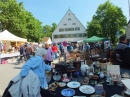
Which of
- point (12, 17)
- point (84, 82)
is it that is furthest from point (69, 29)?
point (84, 82)

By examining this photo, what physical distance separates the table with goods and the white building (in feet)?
129

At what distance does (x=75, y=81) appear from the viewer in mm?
3209

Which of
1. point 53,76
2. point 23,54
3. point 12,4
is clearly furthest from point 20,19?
point 53,76

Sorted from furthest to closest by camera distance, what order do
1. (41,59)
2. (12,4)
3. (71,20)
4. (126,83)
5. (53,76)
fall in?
(71,20) → (12,4) → (53,76) → (41,59) → (126,83)

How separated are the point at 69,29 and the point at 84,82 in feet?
135

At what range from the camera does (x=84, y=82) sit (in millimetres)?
3078

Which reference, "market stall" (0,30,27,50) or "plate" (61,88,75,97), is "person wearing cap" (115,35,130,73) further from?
"market stall" (0,30,27,50)

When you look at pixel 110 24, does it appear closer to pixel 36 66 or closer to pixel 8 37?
pixel 8 37

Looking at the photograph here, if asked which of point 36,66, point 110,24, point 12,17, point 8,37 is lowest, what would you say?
point 36,66

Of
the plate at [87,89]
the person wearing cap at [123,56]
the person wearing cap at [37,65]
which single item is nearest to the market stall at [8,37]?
the person wearing cap at [37,65]

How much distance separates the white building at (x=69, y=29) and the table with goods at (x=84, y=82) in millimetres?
39387

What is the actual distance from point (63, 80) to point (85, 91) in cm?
72

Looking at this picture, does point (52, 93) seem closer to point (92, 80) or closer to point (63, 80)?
point (63, 80)

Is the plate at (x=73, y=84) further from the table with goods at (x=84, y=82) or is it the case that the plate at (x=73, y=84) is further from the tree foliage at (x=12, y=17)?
the tree foliage at (x=12, y=17)
